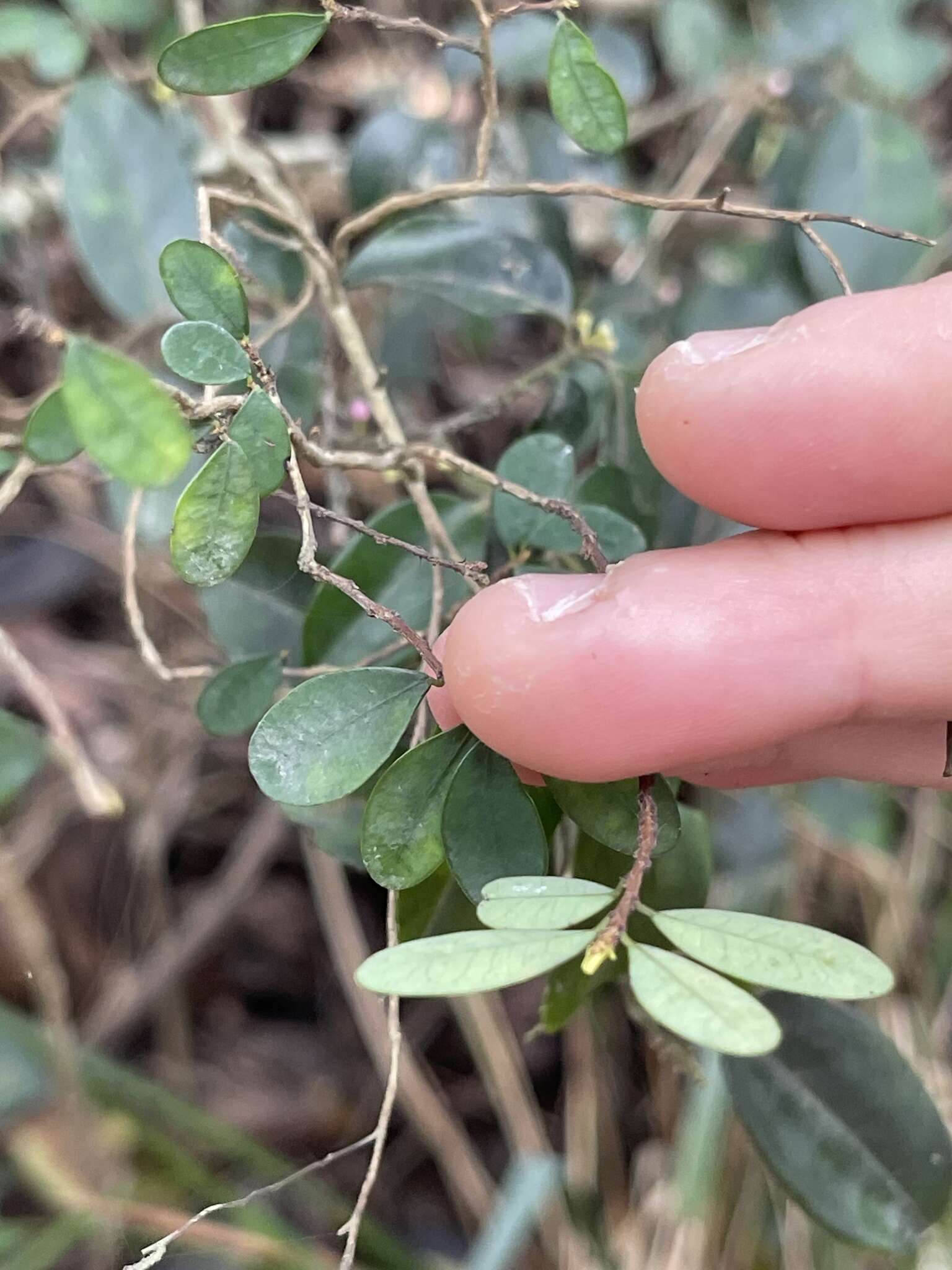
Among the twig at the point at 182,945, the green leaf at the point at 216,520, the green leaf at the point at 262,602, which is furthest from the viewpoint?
the twig at the point at 182,945

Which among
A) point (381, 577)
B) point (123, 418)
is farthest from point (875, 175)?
point (123, 418)

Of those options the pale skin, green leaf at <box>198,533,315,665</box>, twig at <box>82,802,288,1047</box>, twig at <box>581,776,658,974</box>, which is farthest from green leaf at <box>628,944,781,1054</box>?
twig at <box>82,802,288,1047</box>

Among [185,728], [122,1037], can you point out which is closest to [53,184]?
[185,728]

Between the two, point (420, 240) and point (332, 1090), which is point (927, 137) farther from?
point (332, 1090)

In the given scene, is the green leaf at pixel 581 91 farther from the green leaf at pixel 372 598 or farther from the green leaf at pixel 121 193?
the green leaf at pixel 121 193

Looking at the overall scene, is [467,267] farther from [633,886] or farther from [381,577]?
[633,886]

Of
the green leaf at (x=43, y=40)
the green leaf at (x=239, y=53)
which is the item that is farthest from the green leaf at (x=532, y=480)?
the green leaf at (x=43, y=40)
